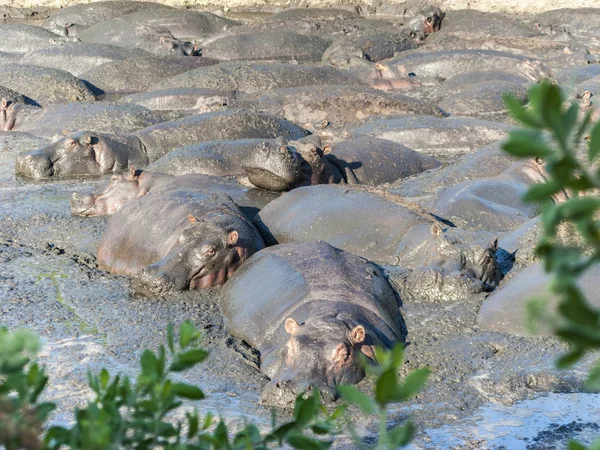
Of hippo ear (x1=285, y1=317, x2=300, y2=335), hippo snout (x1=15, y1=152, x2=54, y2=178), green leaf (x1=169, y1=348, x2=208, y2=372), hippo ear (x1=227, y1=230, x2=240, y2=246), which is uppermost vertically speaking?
green leaf (x1=169, y1=348, x2=208, y2=372)

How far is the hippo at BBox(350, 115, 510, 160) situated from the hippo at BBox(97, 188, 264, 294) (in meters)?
3.92

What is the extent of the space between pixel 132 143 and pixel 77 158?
25.3 inches

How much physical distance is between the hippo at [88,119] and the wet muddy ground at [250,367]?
14.3 feet

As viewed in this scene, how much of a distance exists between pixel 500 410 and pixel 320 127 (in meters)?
6.92

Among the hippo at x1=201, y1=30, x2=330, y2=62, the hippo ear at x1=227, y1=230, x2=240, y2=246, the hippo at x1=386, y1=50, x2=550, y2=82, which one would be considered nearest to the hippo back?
the hippo ear at x1=227, y1=230, x2=240, y2=246

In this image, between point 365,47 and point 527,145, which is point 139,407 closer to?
point 527,145

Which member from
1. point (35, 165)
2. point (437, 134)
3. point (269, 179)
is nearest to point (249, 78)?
point (437, 134)

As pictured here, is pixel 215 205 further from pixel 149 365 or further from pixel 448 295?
pixel 149 365

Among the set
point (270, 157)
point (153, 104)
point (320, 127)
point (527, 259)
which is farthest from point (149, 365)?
point (153, 104)

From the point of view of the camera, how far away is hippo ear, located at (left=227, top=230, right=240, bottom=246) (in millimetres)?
6301

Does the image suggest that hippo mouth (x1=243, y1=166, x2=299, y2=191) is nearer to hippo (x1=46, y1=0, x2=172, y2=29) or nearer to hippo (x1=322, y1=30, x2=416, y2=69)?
hippo (x1=322, y1=30, x2=416, y2=69)

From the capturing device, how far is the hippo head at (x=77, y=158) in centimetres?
996

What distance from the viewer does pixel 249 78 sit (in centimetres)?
1415

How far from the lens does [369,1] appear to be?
2294 cm
